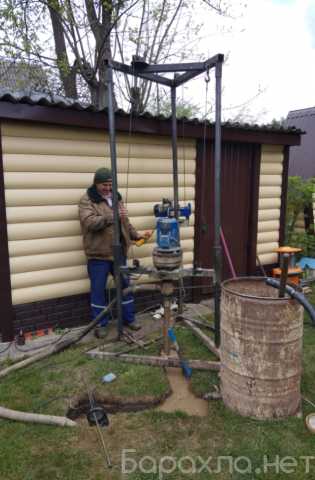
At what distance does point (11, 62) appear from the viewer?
8.14 metres

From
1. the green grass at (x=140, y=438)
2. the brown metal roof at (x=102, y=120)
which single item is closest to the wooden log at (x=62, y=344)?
the green grass at (x=140, y=438)

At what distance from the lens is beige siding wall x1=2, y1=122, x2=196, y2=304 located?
3.70 metres

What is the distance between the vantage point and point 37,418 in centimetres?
251

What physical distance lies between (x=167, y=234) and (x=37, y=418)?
5.71ft

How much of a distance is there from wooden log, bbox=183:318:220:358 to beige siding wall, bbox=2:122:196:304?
3.50ft

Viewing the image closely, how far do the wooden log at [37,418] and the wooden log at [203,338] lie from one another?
1492 mm

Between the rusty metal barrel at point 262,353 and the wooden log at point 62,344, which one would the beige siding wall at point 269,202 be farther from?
the rusty metal barrel at point 262,353

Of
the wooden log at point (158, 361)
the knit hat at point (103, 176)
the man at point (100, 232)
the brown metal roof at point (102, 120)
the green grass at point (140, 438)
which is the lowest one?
the green grass at point (140, 438)

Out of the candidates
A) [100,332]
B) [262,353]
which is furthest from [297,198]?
[262,353]

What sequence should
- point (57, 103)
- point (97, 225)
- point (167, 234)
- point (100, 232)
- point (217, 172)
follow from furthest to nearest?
point (100, 232), point (97, 225), point (57, 103), point (217, 172), point (167, 234)

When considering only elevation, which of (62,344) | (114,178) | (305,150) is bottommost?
(62,344)

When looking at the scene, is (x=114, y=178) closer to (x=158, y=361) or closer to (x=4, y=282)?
(x=4, y=282)

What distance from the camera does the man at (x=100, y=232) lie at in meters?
3.74

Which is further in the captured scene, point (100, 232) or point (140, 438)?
point (100, 232)
